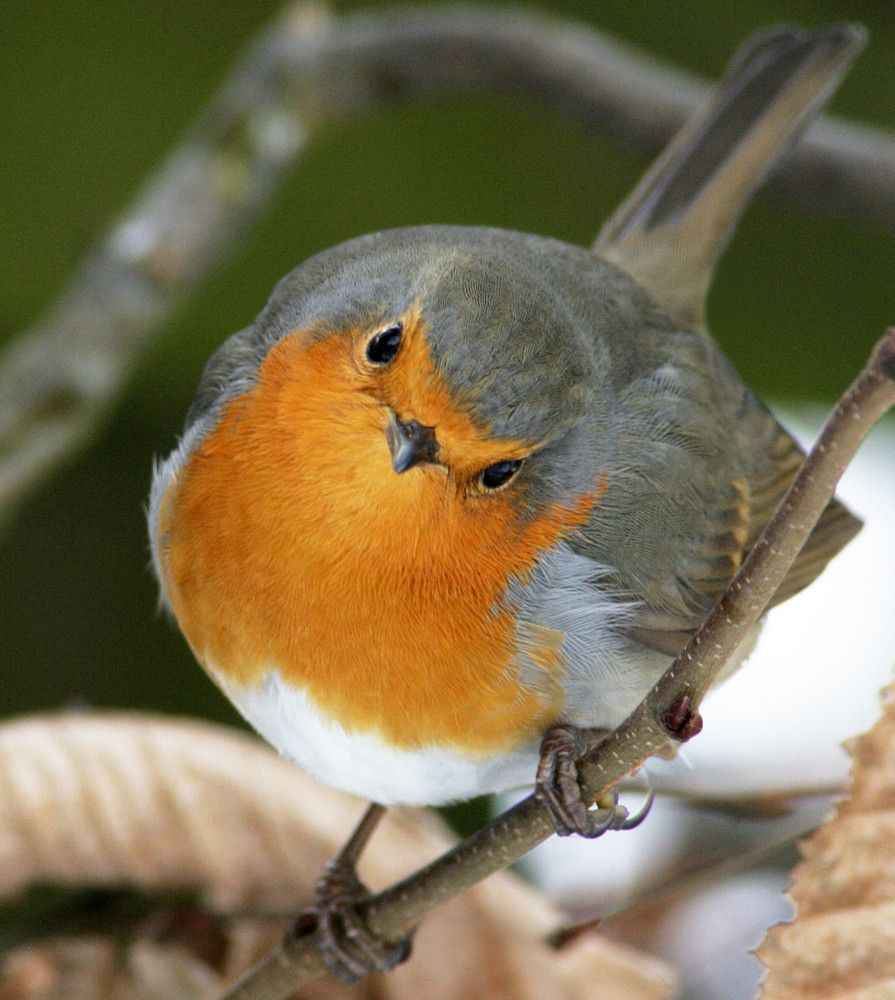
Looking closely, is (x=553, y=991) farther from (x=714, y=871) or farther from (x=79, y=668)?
(x=79, y=668)

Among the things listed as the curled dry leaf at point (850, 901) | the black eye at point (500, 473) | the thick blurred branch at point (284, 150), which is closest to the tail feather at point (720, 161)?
the thick blurred branch at point (284, 150)

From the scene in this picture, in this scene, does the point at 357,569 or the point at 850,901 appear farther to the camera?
the point at 357,569

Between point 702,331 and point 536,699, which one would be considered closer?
point 536,699

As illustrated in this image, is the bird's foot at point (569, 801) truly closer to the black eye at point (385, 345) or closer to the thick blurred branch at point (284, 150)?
the black eye at point (385, 345)

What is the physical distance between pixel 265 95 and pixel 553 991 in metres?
2.15

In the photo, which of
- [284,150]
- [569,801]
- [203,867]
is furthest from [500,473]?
[284,150]

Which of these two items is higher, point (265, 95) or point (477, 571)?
point (265, 95)

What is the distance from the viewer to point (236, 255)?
363cm

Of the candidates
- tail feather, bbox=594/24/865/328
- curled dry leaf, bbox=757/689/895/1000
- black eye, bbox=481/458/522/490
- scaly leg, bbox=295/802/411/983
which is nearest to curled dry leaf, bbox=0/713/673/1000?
scaly leg, bbox=295/802/411/983

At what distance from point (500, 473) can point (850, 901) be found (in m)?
0.66

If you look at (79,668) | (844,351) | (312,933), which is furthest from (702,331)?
(79,668)

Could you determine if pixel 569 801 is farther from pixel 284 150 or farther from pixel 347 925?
pixel 284 150

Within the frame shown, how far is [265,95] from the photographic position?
2.93 meters

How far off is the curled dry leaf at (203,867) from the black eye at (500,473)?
813 millimetres
